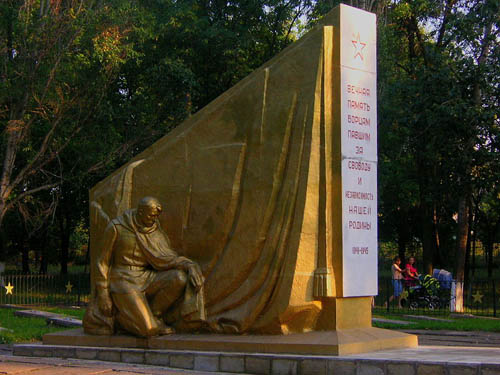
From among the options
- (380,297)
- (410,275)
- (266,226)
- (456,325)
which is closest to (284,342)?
(266,226)

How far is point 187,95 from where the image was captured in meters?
24.5

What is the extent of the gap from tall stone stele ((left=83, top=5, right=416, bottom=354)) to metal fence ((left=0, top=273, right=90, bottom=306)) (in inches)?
509

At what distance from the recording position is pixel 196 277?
9852 mm

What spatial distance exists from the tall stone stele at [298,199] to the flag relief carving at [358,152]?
0.05 feet

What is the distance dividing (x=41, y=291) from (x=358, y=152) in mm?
16105

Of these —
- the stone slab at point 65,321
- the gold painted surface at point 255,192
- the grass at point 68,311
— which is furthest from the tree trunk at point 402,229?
the gold painted surface at point 255,192

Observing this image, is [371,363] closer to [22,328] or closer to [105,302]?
[105,302]

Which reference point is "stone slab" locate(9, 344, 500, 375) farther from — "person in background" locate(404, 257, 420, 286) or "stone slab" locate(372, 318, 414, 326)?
"person in background" locate(404, 257, 420, 286)

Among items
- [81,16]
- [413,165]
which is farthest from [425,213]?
[81,16]

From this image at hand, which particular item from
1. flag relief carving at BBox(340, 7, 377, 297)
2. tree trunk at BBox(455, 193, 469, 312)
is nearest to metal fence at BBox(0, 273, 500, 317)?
tree trunk at BBox(455, 193, 469, 312)

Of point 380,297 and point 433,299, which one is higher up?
point 433,299

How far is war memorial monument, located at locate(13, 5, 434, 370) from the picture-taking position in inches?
360

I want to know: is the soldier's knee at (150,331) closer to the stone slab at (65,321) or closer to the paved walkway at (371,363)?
the paved walkway at (371,363)

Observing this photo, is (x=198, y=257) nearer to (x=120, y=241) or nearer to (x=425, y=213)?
(x=120, y=241)
